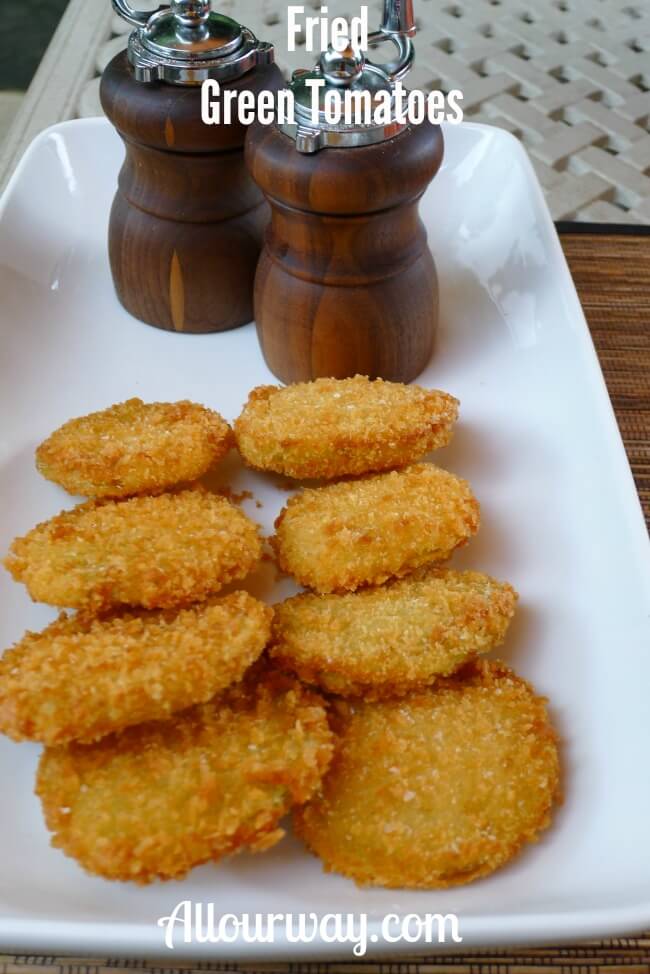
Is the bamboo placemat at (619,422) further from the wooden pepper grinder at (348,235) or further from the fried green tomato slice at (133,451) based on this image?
the fried green tomato slice at (133,451)

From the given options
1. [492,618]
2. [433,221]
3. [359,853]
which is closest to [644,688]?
[492,618]

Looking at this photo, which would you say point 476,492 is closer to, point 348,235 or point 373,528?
point 373,528

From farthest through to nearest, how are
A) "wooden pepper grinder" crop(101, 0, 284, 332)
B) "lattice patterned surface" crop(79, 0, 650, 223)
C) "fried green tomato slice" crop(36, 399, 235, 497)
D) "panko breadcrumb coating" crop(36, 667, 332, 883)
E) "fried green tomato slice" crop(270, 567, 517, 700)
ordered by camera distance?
"lattice patterned surface" crop(79, 0, 650, 223)
"wooden pepper grinder" crop(101, 0, 284, 332)
"fried green tomato slice" crop(36, 399, 235, 497)
"fried green tomato slice" crop(270, 567, 517, 700)
"panko breadcrumb coating" crop(36, 667, 332, 883)

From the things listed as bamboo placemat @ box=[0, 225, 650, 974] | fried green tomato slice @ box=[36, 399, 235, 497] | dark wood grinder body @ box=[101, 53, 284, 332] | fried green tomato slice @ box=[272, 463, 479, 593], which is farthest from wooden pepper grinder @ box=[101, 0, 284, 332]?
bamboo placemat @ box=[0, 225, 650, 974]

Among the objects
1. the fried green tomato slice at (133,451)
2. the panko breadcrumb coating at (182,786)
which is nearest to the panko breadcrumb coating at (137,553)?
the fried green tomato slice at (133,451)

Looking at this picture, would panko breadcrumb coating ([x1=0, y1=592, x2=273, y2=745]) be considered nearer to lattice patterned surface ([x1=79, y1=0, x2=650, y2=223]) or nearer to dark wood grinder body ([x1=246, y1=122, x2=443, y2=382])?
dark wood grinder body ([x1=246, y1=122, x2=443, y2=382])

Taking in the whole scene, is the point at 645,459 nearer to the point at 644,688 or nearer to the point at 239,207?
the point at 644,688

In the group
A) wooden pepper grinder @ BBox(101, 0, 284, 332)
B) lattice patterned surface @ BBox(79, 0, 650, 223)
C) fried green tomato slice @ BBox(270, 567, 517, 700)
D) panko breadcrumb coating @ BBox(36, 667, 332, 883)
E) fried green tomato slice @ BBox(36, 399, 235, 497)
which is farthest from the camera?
lattice patterned surface @ BBox(79, 0, 650, 223)
